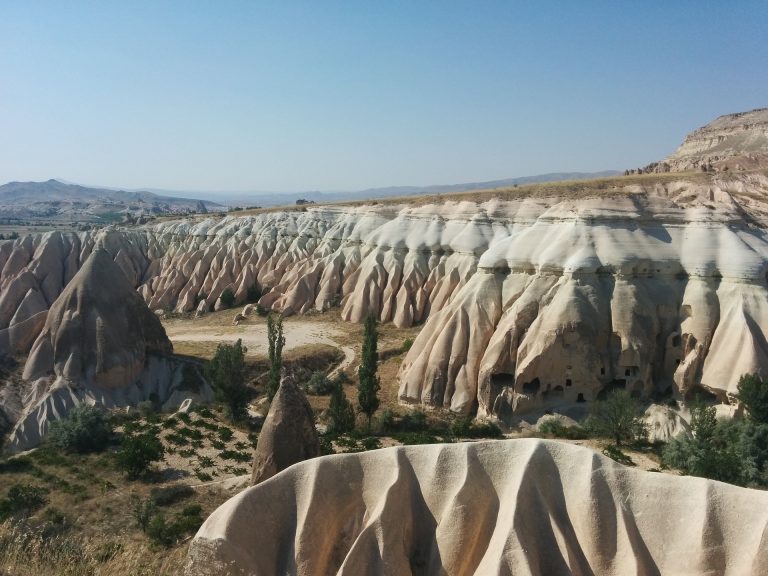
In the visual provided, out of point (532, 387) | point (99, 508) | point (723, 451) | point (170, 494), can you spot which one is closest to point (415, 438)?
point (532, 387)

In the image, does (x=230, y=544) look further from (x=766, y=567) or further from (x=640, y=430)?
(x=640, y=430)

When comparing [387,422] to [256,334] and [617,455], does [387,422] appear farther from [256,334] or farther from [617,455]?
[256,334]

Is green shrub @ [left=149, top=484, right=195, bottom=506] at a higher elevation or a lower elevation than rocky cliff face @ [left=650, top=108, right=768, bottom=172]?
lower

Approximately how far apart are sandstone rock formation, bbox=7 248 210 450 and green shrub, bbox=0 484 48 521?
8.86 metres

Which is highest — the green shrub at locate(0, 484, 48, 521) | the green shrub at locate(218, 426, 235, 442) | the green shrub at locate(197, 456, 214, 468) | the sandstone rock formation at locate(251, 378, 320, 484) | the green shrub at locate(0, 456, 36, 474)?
the sandstone rock formation at locate(251, 378, 320, 484)

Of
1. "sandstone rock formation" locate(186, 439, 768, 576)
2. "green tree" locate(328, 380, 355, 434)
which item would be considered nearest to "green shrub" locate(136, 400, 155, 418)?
"green tree" locate(328, 380, 355, 434)

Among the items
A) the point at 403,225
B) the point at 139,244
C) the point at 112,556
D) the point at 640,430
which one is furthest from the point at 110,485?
the point at 139,244

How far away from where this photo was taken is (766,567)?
8.70 metres

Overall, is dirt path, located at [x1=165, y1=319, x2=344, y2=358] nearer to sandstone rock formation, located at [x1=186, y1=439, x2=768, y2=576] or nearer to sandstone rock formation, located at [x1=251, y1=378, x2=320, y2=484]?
sandstone rock formation, located at [x1=251, y1=378, x2=320, y2=484]

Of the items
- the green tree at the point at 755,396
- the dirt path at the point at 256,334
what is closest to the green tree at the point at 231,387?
the dirt path at the point at 256,334

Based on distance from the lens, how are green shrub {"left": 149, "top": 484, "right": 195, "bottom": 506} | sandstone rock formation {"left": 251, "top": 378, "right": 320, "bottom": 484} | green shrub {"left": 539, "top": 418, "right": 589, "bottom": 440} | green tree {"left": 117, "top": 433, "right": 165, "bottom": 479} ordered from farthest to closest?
1. green shrub {"left": 539, "top": 418, "right": 589, "bottom": 440}
2. green tree {"left": 117, "top": 433, "right": 165, "bottom": 479}
3. green shrub {"left": 149, "top": 484, "right": 195, "bottom": 506}
4. sandstone rock formation {"left": 251, "top": 378, "right": 320, "bottom": 484}

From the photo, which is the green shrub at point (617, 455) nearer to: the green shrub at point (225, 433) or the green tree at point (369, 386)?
the green tree at point (369, 386)

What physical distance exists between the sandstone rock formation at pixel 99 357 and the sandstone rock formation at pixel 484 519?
60.3 feet

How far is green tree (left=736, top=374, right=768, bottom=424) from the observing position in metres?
19.4
